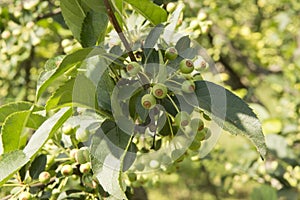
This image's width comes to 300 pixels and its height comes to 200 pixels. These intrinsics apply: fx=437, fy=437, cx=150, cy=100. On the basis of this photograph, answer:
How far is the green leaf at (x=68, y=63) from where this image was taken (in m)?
0.69

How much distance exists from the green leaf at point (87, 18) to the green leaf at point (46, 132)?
0.52 ft

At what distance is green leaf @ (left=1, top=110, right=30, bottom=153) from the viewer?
824 mm

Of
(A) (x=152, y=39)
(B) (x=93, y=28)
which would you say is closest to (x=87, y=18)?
(B) (x=93, y=28)

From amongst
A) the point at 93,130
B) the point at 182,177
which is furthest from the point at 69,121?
the point at 182,177

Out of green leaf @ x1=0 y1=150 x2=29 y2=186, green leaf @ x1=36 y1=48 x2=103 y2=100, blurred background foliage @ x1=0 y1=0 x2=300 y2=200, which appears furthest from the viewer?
blurred background foliage @ x1=0 y1=0 x2=300 y2=200

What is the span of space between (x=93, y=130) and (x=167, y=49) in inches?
8.4

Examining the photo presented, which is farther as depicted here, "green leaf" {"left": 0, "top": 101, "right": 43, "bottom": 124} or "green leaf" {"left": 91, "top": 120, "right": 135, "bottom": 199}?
"green leaf" {"left": 0, "top": 101, "right": 43, "bottom": 124}

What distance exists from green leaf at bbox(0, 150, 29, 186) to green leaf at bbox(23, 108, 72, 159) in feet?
0.05

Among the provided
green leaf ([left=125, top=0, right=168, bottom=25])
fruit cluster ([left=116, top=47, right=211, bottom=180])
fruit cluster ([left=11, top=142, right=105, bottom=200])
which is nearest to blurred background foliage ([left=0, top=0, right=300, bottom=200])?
green leaf ([left=125, top=0, right=168, bottom=25])

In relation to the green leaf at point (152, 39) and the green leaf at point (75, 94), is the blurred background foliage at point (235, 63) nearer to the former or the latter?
the green leaf at point (152, 39)

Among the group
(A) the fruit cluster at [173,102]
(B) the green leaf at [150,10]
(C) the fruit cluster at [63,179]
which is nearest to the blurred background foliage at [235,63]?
(B) the green leaf at [150,10]

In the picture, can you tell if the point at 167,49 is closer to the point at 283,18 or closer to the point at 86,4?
the point at 86,4

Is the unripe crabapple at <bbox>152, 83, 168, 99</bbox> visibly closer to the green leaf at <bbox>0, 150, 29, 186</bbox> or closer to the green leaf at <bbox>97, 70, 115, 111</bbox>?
the green leaf at <bbox>97, 70, 115, 111</bbox>

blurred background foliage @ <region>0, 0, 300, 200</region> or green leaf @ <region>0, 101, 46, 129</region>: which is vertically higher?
green leaf @ <region>0, 101, 46, 129</region>
